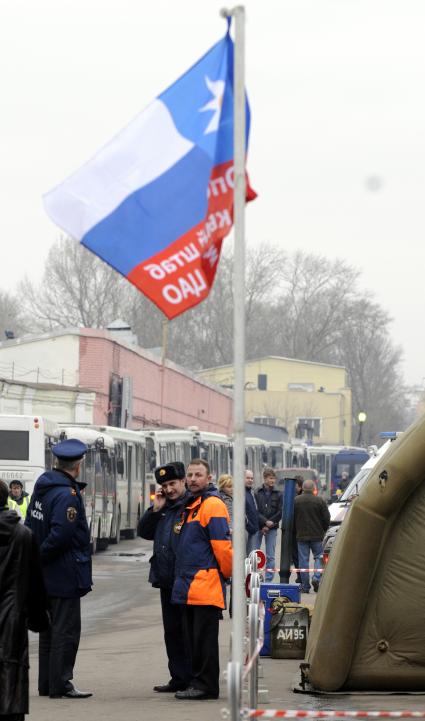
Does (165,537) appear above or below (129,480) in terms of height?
below

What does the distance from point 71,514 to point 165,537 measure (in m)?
0.87

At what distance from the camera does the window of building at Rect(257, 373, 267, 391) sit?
402 feet

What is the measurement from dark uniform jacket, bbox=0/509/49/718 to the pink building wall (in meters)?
46.8

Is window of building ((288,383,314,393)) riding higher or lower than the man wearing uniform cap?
higher

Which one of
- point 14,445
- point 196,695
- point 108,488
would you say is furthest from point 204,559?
point 108,488

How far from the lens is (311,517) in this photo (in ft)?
76.2

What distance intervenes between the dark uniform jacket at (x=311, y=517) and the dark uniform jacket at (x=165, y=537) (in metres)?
10.8

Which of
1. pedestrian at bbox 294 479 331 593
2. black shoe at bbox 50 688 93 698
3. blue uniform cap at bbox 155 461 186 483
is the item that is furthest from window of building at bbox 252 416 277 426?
black shoe at bbox 50 688 93 698

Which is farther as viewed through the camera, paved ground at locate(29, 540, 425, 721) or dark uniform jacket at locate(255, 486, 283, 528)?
dark uniform jacket at locate(255, 486, 283, 528)

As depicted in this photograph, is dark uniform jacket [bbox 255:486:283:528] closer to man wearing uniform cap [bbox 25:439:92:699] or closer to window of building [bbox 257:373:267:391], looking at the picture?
man wearing uniform cap [bbox 25:439:92:699]

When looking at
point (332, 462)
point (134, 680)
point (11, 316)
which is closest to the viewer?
point (134, 680)

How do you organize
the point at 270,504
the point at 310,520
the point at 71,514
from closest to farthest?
1. the point at 71,514
2. the point at 310,520
3. the point at 270,504

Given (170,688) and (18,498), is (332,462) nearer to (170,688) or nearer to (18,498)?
(18,498)

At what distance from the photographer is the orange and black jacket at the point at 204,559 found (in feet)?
38.6
